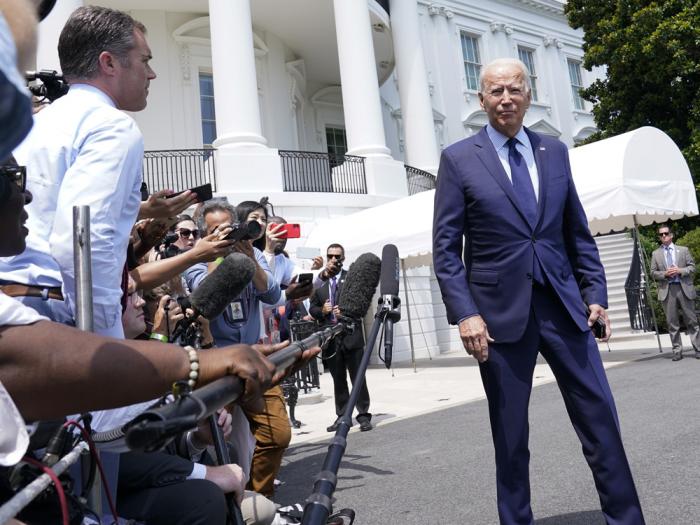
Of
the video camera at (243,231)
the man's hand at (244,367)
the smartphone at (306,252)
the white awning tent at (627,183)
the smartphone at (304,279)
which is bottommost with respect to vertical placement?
the man's hand at (244,367)

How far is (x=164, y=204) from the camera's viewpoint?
285 cm

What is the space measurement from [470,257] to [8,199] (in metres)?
2.26

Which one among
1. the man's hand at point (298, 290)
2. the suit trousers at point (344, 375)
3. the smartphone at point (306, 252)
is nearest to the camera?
the man's hand at point (298, 290)

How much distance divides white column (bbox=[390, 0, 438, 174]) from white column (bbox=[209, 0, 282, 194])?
19.0 ft

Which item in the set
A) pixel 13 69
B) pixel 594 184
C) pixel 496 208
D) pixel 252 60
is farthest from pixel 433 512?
pixel 252 60

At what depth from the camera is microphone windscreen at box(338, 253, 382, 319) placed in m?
2.32

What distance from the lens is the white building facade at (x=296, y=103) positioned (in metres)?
15.5

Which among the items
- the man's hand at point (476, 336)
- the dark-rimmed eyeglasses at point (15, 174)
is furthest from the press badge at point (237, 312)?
the dark-rimmed eyeglasses at point (15, 174)

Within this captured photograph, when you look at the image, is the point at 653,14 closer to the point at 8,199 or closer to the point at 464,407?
the point at 464,407

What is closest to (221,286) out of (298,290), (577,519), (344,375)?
(298,290)

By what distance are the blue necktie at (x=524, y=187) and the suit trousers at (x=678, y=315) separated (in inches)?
314

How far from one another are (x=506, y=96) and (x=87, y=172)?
1.97 meters

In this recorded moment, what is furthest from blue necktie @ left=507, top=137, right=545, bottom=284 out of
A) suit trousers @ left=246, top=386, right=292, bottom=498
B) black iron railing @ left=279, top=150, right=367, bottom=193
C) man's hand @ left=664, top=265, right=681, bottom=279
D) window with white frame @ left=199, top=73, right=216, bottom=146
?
window with white frame @ left=199, top=73, right=216, bottom=146

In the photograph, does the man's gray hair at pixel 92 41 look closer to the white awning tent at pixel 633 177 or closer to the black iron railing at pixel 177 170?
the white awning tent at pixel 633 177
